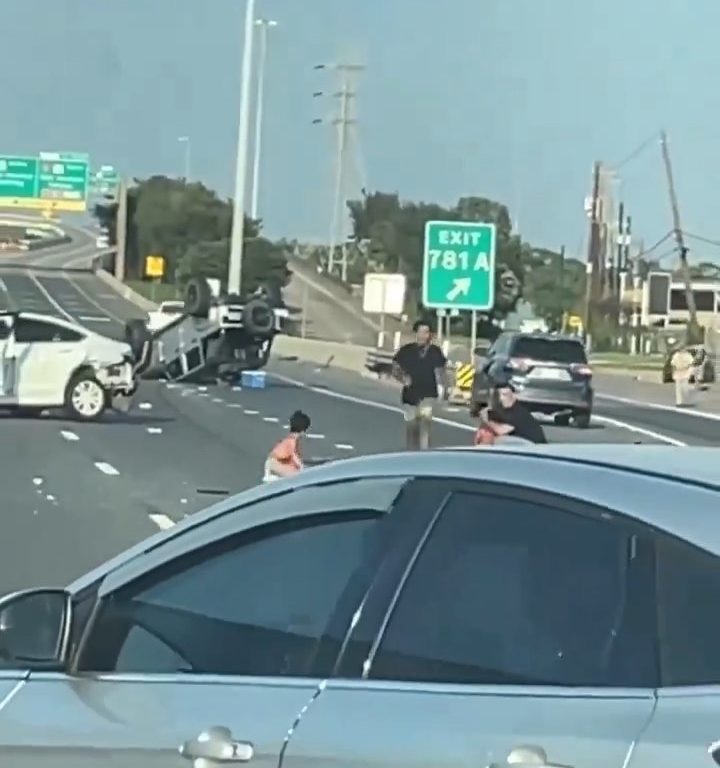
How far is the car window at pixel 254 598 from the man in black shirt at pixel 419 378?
1865 cm

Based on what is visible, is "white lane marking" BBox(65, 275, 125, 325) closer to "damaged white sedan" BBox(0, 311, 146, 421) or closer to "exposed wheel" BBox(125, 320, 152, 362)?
"exposed wheel" BBox(125, 320, 152, 362)

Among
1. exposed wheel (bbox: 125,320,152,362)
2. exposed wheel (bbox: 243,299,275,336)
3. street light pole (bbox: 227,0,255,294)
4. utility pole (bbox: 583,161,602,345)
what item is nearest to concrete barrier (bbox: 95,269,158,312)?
utility pole (bbox: 583,161,602,345)

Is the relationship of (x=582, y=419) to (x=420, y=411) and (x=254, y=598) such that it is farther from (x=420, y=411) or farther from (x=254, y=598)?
(x=254, y=598)

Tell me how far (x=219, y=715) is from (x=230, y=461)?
21.2 metres

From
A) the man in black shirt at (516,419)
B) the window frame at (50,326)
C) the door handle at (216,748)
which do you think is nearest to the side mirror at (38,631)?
the door handle at (216,748)

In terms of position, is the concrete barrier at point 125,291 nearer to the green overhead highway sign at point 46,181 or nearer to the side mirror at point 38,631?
the green overhead highway sign at point 46,181

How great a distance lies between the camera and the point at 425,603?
13.1ft

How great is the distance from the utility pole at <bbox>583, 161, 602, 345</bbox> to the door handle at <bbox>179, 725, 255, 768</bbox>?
276 ft

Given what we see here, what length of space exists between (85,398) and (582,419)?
374 inches

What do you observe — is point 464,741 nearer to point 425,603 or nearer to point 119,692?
point 425,603

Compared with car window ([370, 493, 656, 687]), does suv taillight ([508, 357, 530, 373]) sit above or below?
below

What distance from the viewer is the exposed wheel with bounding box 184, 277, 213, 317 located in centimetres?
4175

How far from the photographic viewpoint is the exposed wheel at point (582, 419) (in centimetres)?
3650

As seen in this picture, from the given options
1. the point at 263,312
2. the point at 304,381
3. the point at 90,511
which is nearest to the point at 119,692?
the point at 90,511
